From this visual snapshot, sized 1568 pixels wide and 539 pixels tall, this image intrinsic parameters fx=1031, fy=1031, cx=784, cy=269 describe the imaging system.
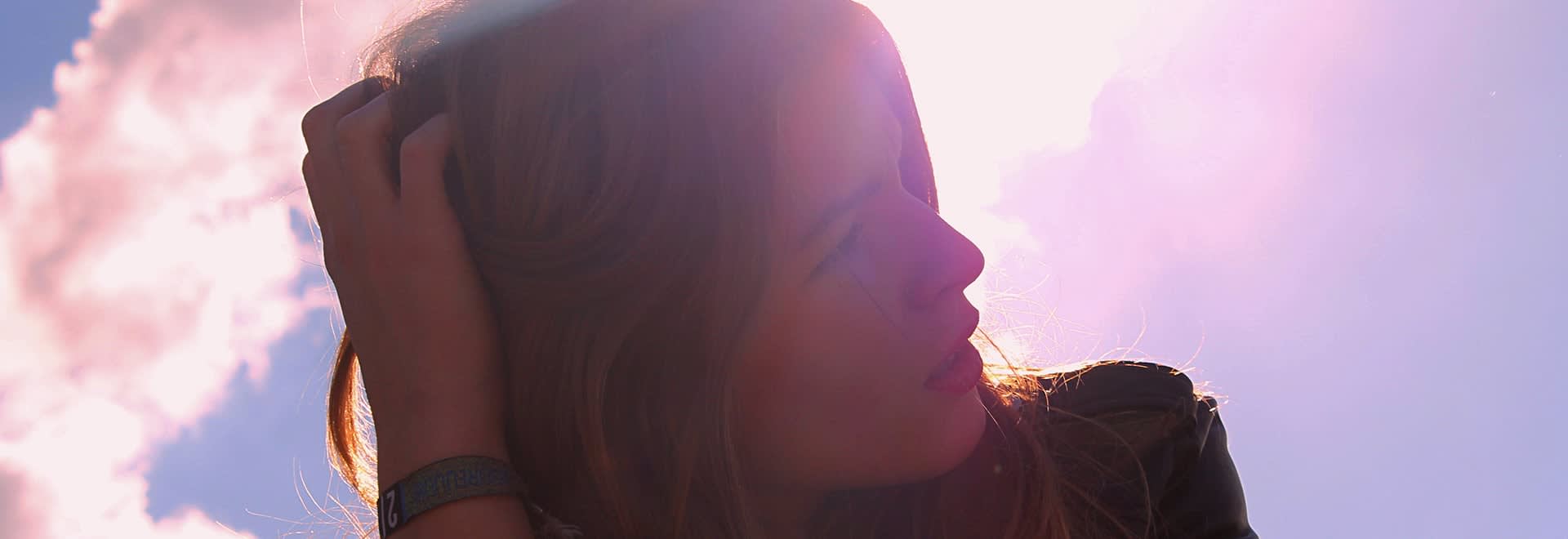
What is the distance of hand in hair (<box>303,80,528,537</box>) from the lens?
8.04 feet

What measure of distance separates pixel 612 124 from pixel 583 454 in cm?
80

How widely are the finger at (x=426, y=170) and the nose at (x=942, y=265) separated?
116 centimetres

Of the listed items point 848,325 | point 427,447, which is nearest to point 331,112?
point 427,447

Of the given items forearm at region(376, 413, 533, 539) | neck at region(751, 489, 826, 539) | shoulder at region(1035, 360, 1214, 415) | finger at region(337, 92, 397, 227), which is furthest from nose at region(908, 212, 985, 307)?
finger at region(337, 92, 397, 227)

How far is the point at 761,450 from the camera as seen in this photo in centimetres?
248

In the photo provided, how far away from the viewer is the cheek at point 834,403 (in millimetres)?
2369

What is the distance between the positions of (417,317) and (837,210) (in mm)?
1061

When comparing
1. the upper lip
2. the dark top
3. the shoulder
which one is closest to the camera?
the upper lip

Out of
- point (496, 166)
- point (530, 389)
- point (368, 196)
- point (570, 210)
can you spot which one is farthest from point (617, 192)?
point (368, 196)

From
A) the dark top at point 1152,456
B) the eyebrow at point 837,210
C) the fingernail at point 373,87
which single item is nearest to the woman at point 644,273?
the eyebrow at point 837,210

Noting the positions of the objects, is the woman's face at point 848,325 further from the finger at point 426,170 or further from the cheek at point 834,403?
the finger at point 426,170

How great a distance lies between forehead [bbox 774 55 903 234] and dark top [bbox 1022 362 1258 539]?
3.68 feet

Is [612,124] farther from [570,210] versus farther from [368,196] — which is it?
[368,196]

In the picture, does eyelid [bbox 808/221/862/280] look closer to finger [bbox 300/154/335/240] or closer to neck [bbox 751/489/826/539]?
neck [bbox 751/489/826/539]
